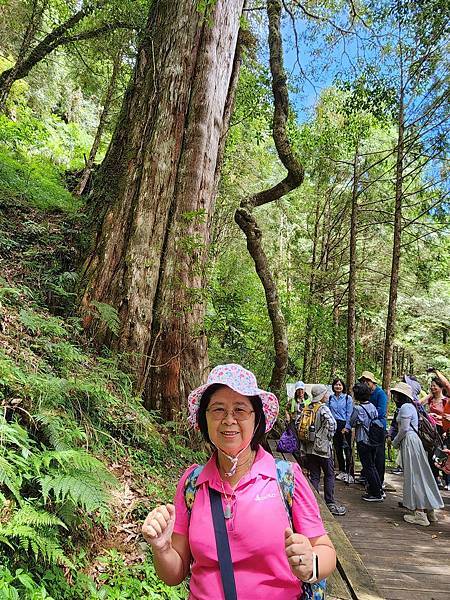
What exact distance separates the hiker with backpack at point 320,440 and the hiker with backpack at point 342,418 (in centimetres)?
191

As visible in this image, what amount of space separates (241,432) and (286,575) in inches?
20.7

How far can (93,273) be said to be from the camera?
568 centimetres

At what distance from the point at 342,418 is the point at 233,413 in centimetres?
728

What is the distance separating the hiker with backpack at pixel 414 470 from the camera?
244 inches

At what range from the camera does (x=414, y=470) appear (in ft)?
20.6

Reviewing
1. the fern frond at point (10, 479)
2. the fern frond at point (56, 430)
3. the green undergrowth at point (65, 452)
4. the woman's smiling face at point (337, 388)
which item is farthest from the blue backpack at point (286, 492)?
the woman's smiling face at point (337, 388)

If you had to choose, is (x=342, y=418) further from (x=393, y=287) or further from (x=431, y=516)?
(x=393, y=287)

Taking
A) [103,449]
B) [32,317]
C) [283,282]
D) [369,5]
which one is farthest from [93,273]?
[283,282]

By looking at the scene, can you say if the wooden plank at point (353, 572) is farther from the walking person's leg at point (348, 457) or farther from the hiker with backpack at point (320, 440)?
the walking person's leg at point (348, 457)

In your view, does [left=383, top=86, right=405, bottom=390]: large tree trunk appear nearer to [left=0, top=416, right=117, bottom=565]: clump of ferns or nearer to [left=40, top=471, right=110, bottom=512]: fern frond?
[left=0, top=416, right=117, bottom=565]: clump of ferns

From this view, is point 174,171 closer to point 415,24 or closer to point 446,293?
point 415,24

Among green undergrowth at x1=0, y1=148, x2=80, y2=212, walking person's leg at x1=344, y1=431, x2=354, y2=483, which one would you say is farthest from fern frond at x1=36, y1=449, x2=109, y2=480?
walking person's leg at x1=344, y1=431, x2=354, y2=483

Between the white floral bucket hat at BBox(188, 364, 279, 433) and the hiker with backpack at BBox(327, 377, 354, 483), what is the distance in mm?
6885

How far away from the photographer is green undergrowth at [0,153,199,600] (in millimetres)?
2447
